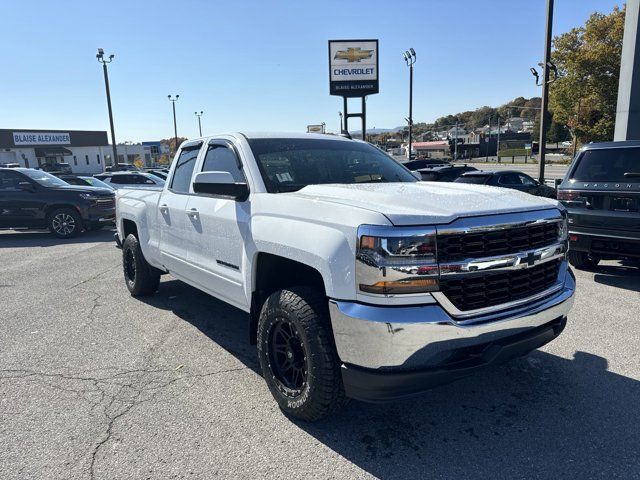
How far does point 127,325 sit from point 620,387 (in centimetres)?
452

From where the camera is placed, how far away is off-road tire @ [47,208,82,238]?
450 inches

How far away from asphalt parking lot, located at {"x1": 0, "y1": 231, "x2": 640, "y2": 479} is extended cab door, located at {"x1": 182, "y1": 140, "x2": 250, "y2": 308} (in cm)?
73

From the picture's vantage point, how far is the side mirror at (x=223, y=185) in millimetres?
3230

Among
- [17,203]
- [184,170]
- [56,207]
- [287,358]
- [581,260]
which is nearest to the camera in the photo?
[287,358]

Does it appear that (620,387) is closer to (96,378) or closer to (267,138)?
(267,138)

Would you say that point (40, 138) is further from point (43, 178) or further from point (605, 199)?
point (605, 199)

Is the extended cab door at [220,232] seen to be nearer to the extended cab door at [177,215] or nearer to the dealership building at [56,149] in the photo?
the extended cab door at [177,215]

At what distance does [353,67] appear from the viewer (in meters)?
25.3

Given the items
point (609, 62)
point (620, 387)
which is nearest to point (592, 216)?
point (620, 387)

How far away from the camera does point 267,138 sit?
3.86 m

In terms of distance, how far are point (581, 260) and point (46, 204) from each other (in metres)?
11.7

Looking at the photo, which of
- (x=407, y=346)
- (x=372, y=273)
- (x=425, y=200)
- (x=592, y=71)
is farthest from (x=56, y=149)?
(x=407, y=346)

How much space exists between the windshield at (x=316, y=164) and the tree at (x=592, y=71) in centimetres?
3238

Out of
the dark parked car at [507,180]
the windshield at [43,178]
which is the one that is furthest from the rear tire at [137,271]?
the dark parked car at [507,180]
